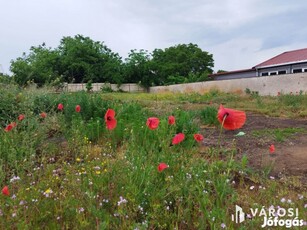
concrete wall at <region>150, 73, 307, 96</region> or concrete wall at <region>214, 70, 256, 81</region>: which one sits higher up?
concrete wall at <region>214, 70, 256, 81</region>

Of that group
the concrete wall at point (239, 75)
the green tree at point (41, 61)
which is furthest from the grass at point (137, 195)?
the green tree at point (41, 61)

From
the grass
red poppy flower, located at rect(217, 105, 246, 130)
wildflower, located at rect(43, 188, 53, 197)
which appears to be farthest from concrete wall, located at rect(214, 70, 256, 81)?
wildflower, located at rect(43, 188, 53, 197)

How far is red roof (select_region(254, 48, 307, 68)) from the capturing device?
1852cm

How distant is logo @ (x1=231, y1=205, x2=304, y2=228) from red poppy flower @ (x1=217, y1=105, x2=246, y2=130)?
1.46 ft

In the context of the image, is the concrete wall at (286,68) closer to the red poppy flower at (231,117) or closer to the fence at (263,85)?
the fence at (263,85)

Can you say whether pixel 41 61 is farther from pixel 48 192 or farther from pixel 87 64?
pixel 48 192

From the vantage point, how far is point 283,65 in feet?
63.2

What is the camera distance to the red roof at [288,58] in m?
18.5

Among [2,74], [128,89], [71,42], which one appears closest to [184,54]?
[128,89]

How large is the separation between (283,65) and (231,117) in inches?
768

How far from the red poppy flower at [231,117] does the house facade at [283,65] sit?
59.3 ft

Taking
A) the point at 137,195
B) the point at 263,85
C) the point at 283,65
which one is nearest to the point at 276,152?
the point at 137,195

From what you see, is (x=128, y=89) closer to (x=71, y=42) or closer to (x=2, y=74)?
(x=71, y=42)

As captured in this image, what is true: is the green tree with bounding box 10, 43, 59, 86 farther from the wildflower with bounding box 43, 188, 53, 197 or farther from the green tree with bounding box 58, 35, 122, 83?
the wildflower with bounding box 43, 188, 53, 197
